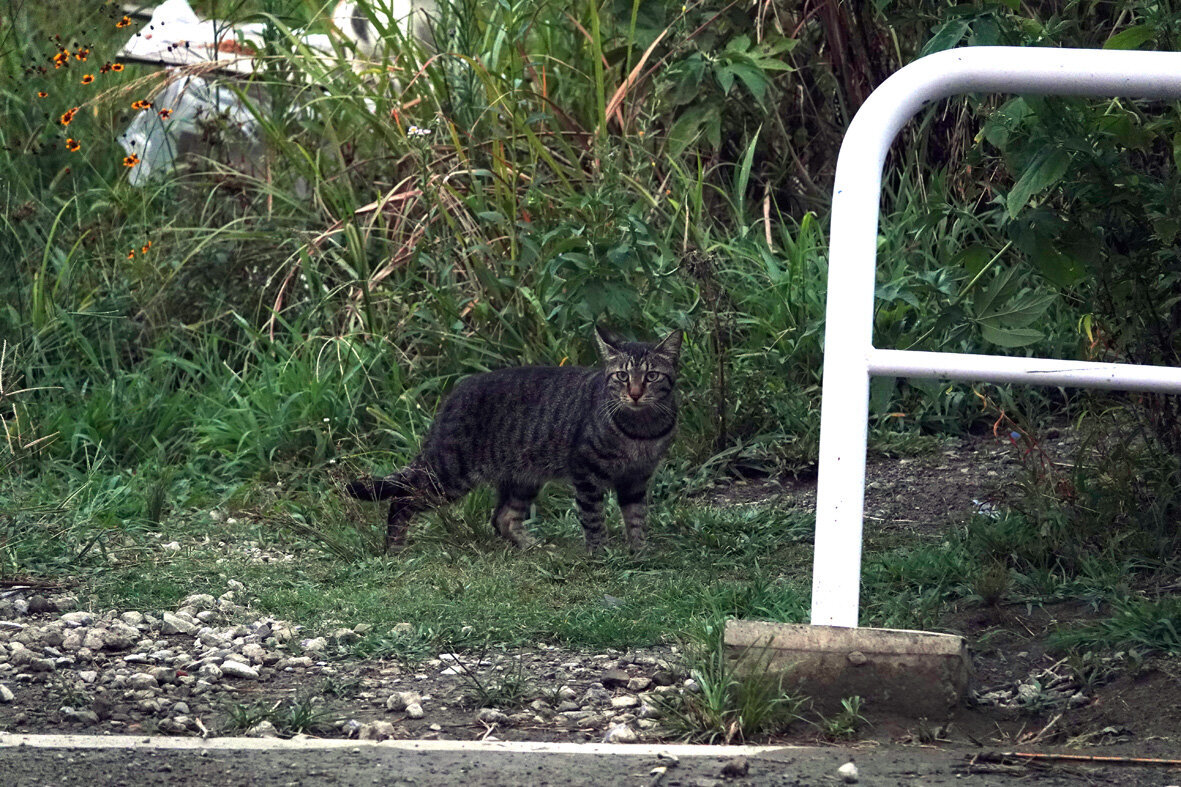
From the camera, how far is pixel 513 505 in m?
4.50

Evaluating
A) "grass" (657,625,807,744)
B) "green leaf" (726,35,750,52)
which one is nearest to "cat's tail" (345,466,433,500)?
"grass" (657,625,807,744)

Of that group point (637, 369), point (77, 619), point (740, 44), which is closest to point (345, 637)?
point (77, 619)

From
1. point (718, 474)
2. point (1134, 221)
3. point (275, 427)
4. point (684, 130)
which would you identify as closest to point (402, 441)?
point (275, 427)

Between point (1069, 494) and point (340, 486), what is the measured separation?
2.24 metres

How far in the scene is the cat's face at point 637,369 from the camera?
428cm

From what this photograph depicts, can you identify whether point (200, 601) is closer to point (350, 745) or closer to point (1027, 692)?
point (350, 745)

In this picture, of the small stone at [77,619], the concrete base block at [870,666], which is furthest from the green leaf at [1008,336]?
the small stone at [77,619]

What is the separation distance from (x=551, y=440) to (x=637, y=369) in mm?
371

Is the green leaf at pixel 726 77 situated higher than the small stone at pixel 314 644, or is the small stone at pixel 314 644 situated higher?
the green leaf at pixel 726 77

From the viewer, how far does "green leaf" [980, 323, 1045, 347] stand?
9.87 feet

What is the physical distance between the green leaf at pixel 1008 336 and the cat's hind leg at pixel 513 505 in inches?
71.5

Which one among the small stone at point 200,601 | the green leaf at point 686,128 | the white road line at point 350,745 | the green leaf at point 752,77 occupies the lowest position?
the small stone at point 200,601

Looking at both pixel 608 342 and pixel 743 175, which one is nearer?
pixel 608 342

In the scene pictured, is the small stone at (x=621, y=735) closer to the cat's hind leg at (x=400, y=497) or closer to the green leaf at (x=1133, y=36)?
the green leaf at (x=1133, y=36)
